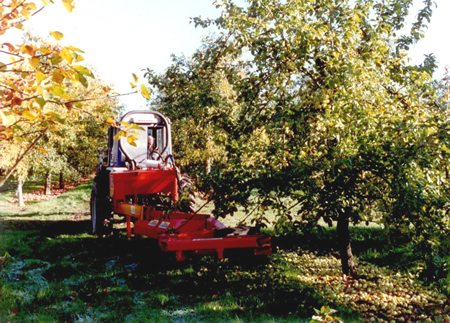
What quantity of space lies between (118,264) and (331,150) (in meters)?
3.86

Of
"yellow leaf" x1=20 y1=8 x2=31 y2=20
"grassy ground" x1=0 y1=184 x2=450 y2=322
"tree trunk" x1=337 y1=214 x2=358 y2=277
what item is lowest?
"grassy ground" x1=0 y1=184 x2=450 y2=322

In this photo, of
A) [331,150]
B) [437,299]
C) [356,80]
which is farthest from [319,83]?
[437,299]

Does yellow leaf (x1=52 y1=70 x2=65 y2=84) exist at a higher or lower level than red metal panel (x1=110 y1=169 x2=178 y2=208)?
higher

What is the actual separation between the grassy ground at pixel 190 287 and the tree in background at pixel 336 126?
1.05 meters

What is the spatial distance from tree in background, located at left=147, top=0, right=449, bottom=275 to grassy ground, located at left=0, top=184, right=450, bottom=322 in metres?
1.05

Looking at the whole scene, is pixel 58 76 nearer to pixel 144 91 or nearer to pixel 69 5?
pixel 69 5

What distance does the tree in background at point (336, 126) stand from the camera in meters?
3.54

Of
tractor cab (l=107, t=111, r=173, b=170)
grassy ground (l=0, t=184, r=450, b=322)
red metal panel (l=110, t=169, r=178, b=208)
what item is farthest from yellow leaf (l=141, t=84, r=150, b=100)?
tractor cab (l=107, t=111, r=173, b=170)

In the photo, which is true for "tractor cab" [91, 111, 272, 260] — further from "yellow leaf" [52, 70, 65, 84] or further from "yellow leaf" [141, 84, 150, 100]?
"yellow leaf" [52, 70, 65, 84]

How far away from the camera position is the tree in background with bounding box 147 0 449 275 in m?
3.54

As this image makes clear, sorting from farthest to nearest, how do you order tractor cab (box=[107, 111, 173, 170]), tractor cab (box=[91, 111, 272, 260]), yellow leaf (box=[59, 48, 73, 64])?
tractor cab (box=[107, 111, 173, 170]) < tractor cab (box=[91, 111, 272, 260]) < yellow leaf (box=[59, 48, 73, 64])

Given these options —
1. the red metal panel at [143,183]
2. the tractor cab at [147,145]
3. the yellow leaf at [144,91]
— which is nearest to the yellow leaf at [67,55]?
the yellow leaf at [144,91]

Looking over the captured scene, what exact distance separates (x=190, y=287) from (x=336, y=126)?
2809 mm

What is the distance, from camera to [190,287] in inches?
185
